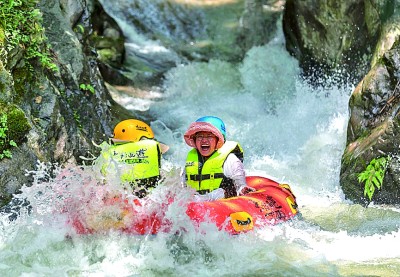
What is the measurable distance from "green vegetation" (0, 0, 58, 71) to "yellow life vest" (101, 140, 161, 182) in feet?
6.67

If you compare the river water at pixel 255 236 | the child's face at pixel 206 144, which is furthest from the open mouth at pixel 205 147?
the river water at pixel 255 236

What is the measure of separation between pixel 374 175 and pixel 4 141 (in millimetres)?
4286

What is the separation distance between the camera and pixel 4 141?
6609mm

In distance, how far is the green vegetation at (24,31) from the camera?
7156 mm

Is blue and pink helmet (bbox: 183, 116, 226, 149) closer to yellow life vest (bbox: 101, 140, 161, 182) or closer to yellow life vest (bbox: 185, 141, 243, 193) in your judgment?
yellow life vest (bbox: 185, 141, 243, 193)

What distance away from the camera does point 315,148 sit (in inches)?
395

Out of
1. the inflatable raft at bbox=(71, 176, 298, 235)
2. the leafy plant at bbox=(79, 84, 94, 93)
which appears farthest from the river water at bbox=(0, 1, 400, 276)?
the leafy plant at bbox=(79, 84, 94, 93)

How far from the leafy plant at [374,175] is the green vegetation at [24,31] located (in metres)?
4.16

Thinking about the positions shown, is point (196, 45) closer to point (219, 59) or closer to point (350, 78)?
point (219, 59)

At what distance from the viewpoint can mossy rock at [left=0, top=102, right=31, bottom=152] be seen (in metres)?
6.66

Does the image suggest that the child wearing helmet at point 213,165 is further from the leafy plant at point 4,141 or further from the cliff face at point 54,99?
the leafy plant at point 4,141

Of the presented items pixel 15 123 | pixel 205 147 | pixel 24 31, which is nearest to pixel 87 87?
pixel 24 31

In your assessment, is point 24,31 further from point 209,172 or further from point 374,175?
point 374,175

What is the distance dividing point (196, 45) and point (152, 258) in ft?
32.9
